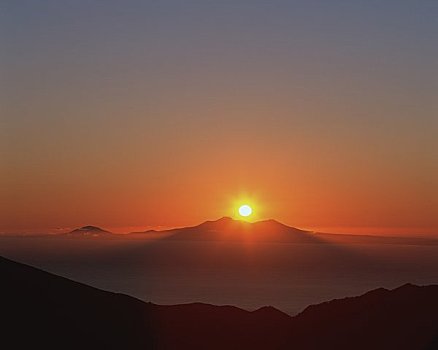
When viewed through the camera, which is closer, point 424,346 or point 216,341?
point 424,346

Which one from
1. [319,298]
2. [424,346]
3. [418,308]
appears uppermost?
[319,298]

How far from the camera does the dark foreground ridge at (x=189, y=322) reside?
38.6 metres

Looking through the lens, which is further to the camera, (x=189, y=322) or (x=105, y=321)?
(x=189, y=322)

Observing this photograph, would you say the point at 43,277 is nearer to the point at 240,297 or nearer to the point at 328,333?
the point at 328,333

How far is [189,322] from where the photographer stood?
45969 mm

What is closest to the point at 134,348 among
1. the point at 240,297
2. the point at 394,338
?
the point at 394,338

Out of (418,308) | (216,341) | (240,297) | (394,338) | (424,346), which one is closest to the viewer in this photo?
(424,346)

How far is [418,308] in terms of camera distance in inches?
1623

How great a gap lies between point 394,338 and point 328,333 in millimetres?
4675

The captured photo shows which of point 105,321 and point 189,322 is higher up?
point 189,322

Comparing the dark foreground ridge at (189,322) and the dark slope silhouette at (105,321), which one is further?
the dark slope silhouette at (105,321)

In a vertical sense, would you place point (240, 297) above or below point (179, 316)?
above

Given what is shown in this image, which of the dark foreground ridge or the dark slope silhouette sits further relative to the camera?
the dark slope silhouette

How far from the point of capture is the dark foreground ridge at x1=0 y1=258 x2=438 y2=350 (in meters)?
38.6
